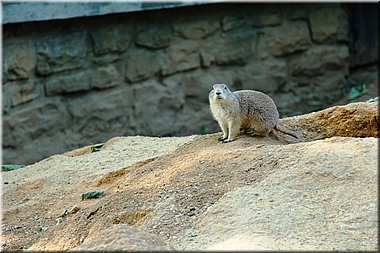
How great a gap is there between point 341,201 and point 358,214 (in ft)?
0.46

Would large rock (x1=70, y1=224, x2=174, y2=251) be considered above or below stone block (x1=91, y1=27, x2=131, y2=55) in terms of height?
below

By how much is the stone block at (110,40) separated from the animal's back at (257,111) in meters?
2.51

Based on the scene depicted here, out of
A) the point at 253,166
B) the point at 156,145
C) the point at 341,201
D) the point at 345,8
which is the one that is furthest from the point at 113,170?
the point at 345,8

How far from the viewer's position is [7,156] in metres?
7.12

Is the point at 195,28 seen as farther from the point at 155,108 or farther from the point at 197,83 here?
the point at 155,108

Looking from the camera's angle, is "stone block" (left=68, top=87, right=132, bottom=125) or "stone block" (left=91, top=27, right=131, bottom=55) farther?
→ "stone block" (left=68, top=87, right=132, bottom=125)

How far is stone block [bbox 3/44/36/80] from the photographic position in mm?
6961

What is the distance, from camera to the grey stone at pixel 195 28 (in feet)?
25.2

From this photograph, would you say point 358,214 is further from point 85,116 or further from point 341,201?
point 85,116

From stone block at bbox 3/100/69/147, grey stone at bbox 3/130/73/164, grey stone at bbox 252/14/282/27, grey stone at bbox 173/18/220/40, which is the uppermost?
grey stone at bbox 252/14/282/27

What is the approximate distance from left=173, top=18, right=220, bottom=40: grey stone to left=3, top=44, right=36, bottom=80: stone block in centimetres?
153

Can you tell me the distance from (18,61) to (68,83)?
0.56m

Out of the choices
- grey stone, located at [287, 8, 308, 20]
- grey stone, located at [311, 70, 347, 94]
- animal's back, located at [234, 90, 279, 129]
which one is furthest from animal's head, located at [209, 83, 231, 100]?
grey stone, located at [311, 70, 347, 94]

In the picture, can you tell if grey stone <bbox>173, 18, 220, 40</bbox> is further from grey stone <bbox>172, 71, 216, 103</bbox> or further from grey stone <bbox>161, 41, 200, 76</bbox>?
grey stone <bbox>172, 71, 216, 103</bbox>
